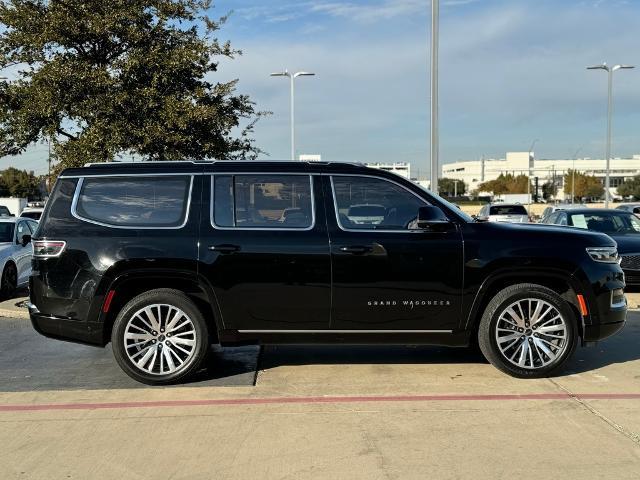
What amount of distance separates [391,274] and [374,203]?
0.69 metres

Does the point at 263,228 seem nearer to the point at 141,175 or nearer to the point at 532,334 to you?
the point at 141,175

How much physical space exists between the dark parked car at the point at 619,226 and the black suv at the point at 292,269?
5.22 metres

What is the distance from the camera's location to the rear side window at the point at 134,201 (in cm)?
567

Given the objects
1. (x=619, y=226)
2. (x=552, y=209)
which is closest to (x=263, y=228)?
(x=619, y=226)

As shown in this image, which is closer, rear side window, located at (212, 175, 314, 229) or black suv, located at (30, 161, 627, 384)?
black suv, located at (30, 161, 627, 384)

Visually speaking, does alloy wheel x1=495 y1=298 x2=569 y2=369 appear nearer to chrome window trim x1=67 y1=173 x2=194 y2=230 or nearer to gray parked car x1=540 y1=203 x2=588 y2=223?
chrome window trim x1=67 y1=173 x2=194 y2=230

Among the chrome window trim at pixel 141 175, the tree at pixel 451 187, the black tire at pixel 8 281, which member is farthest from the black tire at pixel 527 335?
the tree at pixel 451 187

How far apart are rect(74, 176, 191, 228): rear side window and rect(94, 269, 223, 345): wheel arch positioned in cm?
46

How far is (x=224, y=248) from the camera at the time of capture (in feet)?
18.1

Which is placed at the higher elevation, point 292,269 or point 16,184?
point 16,184

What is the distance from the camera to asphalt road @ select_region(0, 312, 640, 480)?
3.95 metres

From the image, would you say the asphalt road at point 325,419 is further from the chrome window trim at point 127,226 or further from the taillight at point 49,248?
the chrome window trim at point 127,226

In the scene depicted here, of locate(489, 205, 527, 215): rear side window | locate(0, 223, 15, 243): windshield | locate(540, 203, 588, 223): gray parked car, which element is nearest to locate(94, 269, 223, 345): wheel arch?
locate(0, 223, 15, 243): windshield

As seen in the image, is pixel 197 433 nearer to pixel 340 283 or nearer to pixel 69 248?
pixel 340 283
